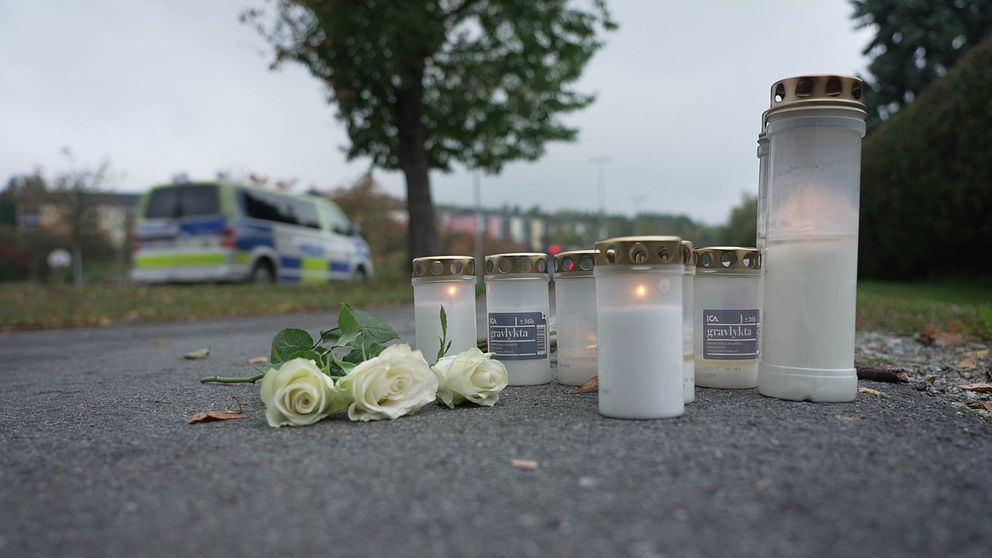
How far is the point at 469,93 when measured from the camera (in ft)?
37.6

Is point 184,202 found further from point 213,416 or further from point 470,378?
point 470,378

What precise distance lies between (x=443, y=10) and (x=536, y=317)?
9.06 metres

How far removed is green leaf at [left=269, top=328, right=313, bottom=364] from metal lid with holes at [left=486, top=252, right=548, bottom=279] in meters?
0.64

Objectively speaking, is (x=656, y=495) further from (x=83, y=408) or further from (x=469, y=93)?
(x=469, y=93)

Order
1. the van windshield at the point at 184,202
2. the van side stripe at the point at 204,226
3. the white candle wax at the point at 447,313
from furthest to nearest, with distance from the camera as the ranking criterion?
the van windshield at the point at 184,202
the van side stripe at the point at 204,226
the white candle wax at the point at 447,313

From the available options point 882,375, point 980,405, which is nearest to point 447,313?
point 882,375

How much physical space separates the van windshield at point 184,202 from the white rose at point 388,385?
1104 cm

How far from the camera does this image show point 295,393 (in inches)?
73.1

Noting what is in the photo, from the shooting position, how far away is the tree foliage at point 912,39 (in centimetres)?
1472

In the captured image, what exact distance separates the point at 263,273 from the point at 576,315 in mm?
11264

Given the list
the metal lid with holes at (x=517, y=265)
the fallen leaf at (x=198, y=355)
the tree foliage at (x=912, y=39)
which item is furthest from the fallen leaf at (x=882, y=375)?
the tree foliage at (x=912, y=39)

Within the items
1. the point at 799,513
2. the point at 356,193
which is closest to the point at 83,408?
the point at 799,513

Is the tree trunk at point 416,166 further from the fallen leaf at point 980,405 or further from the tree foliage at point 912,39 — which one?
the tree foliage at point 912,39

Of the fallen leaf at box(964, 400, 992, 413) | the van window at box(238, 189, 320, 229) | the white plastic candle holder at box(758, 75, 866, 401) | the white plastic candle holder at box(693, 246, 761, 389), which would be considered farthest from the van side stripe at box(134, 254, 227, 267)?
the fallen leaf at box(964, 400, 992, 413)
